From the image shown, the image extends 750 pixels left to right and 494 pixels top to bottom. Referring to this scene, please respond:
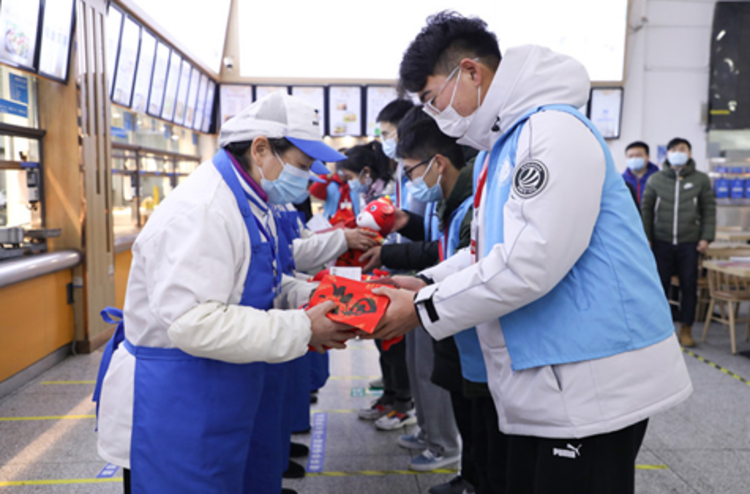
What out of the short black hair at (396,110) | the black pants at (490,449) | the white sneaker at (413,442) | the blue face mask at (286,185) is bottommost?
the white sneaker at (413,442)

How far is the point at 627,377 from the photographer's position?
48.2 inches

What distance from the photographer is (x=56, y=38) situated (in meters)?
4.65

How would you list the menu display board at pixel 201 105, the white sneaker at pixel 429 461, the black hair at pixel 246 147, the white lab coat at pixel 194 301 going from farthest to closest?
the menu display board at pixel 201 105 → the white sneaker at pixel 429 461 → the black hair at pixel 246 147 → the white lab coat at pixel 194 301

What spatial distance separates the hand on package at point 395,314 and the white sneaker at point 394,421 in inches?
79.6

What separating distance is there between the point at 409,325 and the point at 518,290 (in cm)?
50

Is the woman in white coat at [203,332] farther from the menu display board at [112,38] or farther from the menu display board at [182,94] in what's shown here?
the menu display board at [182,94]

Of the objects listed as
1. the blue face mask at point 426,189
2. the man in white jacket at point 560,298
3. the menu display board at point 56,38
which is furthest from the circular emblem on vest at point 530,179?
the menu display board at point 56,38

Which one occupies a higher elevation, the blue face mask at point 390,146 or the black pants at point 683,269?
the blue face mask at point 390,146

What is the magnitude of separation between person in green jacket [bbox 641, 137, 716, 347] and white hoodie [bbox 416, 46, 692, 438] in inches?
194

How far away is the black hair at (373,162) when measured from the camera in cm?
422

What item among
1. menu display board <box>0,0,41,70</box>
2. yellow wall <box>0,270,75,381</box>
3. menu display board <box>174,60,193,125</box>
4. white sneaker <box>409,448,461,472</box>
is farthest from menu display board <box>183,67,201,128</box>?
white sneaker <box>409,448,461,472</box>

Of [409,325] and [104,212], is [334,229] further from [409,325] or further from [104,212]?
[104,212]

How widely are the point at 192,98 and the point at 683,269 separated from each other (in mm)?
7370

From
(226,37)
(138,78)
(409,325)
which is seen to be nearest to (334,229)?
(409,325)
